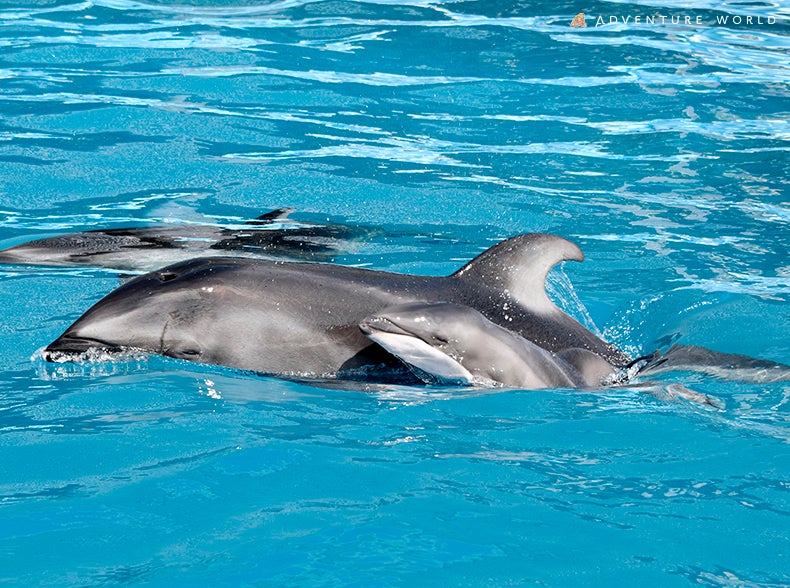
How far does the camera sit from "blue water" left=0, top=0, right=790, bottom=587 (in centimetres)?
412

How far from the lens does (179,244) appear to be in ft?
27.4

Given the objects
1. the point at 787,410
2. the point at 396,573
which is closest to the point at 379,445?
the point at 396,573

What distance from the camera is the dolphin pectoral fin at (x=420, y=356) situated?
17.7ft

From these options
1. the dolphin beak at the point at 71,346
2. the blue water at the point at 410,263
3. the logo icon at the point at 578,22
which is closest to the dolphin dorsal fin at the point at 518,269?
the blue water at the point at 410,263

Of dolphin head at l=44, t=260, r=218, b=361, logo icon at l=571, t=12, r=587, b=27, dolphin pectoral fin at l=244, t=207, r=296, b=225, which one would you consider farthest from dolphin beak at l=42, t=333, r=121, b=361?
logo icon at l=571, t=12, r=587, b=27

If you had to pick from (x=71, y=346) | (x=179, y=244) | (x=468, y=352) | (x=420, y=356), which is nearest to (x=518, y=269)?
(x=468, y=352)

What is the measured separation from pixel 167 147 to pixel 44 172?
1.33m

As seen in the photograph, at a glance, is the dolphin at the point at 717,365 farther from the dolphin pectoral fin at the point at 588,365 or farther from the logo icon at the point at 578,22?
the logo icon at the point at 578,22

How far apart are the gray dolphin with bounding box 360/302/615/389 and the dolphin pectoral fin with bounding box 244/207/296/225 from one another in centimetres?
373

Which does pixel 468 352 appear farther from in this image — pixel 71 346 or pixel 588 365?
pixel 71 346

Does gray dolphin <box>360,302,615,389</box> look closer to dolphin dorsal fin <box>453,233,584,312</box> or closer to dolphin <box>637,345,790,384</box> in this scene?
dolphin dorsal fin <box>453,233,584,312</box>

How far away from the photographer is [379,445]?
4.96 meters

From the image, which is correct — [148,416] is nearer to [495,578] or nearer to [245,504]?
[245,504]

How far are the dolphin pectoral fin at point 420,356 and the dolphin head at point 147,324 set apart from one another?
874 mm
